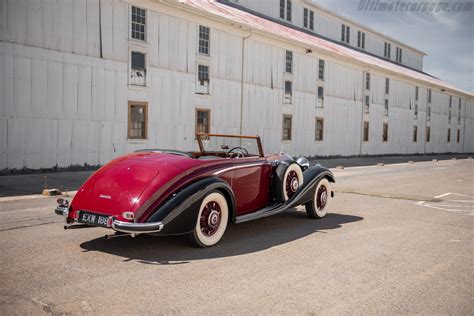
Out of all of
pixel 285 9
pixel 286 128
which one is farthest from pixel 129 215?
pixel 285 9

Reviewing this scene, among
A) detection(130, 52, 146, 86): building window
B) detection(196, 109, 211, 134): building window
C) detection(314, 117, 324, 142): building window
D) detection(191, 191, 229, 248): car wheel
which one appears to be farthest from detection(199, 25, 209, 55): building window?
detection(191, 191, 229, 248): car wheel

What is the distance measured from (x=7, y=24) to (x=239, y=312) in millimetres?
14037

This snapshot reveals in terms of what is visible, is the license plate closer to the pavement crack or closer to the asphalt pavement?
the asphalt pavement

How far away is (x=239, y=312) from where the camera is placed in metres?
3.71

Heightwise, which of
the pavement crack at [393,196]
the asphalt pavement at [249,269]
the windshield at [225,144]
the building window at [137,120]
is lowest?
the asphalt pavement at [249,269]

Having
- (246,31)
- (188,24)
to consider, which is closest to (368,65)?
(246,31)

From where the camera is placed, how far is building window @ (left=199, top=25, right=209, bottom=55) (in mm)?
20828

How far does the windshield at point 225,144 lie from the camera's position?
7265mm

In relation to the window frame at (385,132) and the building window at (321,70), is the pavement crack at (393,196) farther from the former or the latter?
the window frame at (385,132)

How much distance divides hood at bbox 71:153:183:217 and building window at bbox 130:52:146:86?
41.7 feet

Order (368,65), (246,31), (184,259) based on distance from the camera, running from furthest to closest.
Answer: (368,65), (246,31), (184,259)

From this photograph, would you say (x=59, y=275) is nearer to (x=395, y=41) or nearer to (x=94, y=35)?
(x=94, y=35)

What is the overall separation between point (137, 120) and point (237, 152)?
11956 mm

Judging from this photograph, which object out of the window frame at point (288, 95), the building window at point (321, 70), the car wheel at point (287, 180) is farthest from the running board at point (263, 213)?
the building window at point (321, 70)
